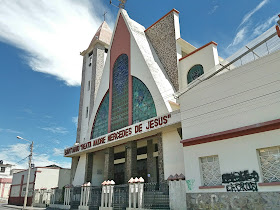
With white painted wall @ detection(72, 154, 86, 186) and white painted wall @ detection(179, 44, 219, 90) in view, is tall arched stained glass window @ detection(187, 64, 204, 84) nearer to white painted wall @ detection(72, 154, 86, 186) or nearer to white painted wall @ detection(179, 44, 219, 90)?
white painted wall @ detection(179, 44, 219, 90)

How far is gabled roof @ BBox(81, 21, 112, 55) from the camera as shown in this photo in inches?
1279

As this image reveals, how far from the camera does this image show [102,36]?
109 ft

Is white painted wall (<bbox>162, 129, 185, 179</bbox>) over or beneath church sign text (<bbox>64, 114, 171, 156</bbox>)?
beneath

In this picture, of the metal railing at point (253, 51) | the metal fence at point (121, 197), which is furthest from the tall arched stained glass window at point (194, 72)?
the metal fence at point (121, 197)

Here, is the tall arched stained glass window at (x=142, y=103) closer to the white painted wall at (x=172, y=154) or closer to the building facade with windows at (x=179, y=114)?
the building facade with windows at (x=179, y=114)

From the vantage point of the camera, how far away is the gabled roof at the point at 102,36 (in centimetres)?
3250

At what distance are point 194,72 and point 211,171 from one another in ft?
31.7

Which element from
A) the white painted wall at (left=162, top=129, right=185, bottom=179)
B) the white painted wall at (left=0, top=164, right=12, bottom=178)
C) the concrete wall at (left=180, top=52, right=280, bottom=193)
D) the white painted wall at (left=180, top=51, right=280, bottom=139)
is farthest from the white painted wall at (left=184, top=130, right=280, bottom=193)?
the white painted wall at (left=0, top=164, right=12, bottom=178)

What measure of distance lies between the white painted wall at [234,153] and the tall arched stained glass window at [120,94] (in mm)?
9131

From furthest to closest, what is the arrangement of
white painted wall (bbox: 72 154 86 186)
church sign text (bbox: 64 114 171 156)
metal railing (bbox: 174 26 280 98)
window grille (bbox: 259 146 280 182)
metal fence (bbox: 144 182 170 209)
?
white painted wall (bbox: 72 154 86 186), church sign text (bbox: 64 114 171 156), metal fence (bbox: 144 182 170 209), metal railing (bbox: 174 26 280 98), window grille (bbox: 259 146 280 182)

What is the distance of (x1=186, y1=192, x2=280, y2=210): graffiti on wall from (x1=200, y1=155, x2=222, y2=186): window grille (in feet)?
2.07

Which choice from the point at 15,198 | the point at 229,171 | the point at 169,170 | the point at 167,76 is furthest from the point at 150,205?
the point at 15,198

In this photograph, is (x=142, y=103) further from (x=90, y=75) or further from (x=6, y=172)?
(x=6, y=172)

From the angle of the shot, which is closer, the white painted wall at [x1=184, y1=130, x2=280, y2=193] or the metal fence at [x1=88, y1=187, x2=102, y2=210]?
the white painted wall at [x1=184, y1=130, x2=280, y2=193]
